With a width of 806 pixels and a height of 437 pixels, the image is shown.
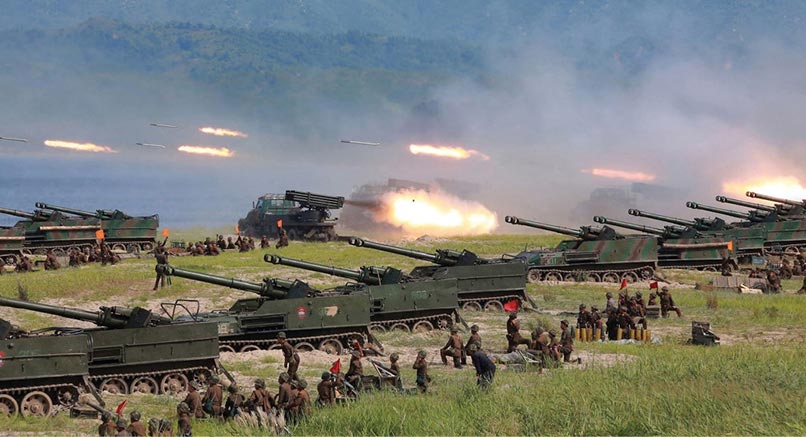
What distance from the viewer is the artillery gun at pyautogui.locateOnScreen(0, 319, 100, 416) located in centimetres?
2583

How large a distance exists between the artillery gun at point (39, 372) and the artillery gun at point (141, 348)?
691 mm

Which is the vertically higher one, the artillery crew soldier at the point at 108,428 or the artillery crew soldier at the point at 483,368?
the artillery crew soldier at the point at 483,368

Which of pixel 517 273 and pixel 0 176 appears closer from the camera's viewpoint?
pixel 517 273

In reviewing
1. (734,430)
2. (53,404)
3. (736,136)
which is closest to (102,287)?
(53,404)

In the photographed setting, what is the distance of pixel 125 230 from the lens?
195 feet

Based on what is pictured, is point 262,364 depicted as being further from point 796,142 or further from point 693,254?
point 796,142

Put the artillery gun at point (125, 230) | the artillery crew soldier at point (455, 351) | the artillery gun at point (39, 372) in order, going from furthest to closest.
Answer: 1. the artillery gun at point (125, 230)
2. the artillery crew soldier at point (455, 351)
3. the artillery gun at point (39, 372)

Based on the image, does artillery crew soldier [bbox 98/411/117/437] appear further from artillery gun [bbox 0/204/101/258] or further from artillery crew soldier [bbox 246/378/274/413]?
artillery gun [bbox 0/204/101/258]

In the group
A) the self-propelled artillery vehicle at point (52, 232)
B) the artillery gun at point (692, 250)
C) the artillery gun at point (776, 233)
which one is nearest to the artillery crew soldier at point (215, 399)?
the artillery gun at point (692, 250)

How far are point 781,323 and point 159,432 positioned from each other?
21.9 m

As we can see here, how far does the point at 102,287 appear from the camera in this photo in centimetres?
4391

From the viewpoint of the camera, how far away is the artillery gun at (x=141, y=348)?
27562 mm

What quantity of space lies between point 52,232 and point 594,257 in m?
25.8

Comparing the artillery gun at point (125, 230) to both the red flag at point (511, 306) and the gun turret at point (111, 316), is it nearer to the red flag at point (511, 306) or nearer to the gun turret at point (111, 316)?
the red flag at point (511, 306)
